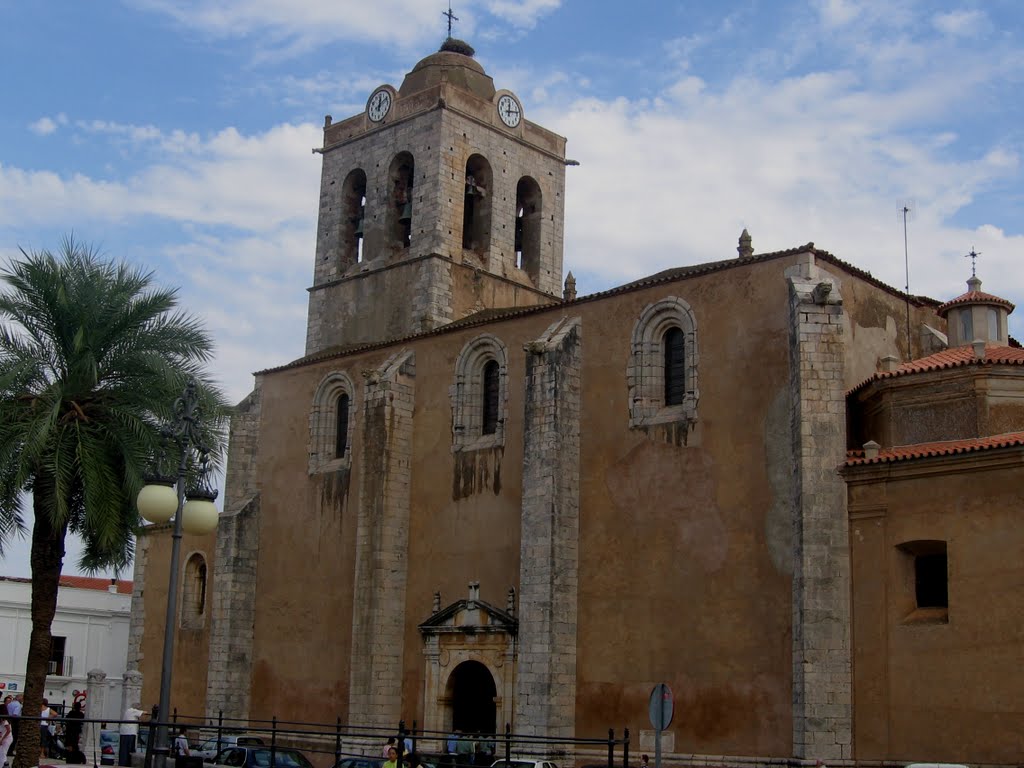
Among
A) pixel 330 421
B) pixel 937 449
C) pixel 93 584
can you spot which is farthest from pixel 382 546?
pixel 93 584

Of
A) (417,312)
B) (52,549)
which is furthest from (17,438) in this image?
(417,312)

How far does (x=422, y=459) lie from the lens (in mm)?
27781

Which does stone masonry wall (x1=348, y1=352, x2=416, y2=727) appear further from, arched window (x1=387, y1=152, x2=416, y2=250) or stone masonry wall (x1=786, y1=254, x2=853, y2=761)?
stone masonry wall (x1=786, y1=254, x2=853, y2=761)

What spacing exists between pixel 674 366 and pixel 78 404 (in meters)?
10.5

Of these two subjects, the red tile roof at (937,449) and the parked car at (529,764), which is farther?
the parked car at (529,764)

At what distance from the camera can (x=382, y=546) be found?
2716cm

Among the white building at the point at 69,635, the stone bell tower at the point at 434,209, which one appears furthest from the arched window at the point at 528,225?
the white building at the point at 69,635

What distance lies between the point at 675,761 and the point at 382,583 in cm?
786

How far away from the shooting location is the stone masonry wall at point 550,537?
76.1ft

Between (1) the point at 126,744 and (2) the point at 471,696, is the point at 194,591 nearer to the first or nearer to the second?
(2) the point at 471,696

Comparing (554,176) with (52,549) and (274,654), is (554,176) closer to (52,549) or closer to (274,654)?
(274,654)

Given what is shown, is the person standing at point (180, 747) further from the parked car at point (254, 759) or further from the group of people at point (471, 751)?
the group of people at point (471, 751)

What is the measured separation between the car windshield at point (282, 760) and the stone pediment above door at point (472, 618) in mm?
4040

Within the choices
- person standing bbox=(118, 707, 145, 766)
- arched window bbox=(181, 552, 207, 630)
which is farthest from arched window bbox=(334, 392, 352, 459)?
person standing bbox=(118, 707, 145, 766)
